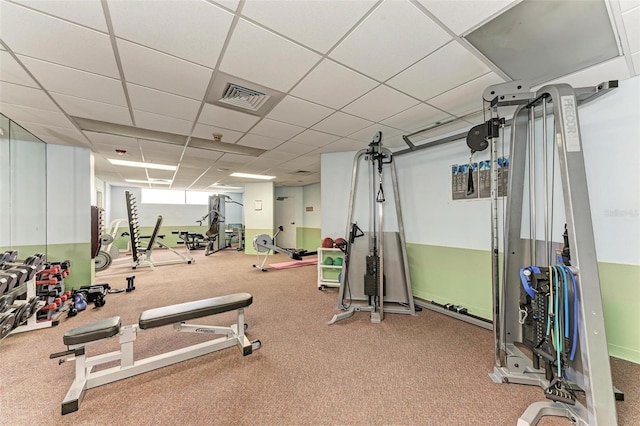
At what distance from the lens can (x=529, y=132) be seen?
220cm

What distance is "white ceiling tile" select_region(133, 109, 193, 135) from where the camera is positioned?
9.40ft

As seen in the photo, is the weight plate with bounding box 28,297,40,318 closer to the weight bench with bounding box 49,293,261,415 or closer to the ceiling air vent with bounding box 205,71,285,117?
the weight bench with bounding box 49,293,261,415

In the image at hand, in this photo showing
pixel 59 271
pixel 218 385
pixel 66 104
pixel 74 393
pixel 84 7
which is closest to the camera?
pixel 84 7

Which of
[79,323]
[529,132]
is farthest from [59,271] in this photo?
[529,132]

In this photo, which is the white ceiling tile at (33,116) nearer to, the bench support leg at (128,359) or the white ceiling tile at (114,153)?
the white ceiling tile at (114,153)

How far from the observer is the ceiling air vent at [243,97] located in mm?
2273

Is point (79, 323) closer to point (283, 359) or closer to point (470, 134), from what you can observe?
point (283, 359)

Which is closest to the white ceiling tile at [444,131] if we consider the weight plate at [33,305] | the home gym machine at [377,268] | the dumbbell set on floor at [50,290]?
the home gym machine at [377,268]

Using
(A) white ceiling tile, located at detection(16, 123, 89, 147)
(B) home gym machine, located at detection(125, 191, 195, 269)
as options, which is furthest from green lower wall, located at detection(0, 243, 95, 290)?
(A) white ceiling tile, located at detection(16, 123, 89, 147)

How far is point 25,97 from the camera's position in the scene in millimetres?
2379

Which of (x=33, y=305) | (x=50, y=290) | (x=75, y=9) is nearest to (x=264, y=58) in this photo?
(x=75, y=9)

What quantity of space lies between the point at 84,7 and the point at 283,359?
2812 mm

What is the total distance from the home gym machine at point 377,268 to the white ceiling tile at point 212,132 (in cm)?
183

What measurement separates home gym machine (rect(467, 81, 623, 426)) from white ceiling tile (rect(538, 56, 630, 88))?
38 centimetres
